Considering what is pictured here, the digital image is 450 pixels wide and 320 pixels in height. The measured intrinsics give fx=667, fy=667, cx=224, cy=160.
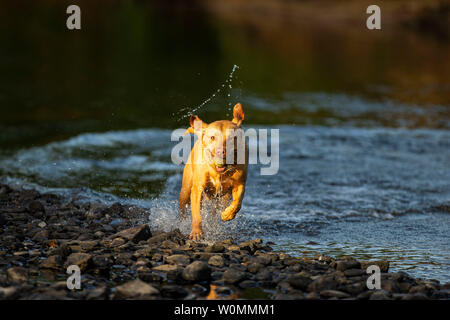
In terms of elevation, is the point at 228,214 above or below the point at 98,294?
above

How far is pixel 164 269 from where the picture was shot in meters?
8.33

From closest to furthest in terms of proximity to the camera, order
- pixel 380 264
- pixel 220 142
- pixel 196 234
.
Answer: pixel 380 264 < pixel 220 142 < pixel 196 234

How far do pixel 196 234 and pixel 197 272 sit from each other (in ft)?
5.49

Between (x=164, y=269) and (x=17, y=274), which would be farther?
(x=164, y=269)

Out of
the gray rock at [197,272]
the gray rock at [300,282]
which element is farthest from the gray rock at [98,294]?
the gray rock at [300,282]

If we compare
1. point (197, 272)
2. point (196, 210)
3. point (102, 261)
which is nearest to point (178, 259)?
point (197, 272)

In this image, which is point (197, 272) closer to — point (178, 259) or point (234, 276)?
point (234, 276)

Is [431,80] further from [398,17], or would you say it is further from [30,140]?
[398,17]

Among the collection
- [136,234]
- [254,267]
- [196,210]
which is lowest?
[254,267]

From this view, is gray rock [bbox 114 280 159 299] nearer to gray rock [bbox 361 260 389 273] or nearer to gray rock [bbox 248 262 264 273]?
gray rock [bbox 248 262 264 273]

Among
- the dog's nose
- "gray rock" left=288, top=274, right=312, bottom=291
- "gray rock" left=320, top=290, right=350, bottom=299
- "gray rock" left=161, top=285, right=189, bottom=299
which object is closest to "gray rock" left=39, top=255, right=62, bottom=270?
"gray rock" left=161, top=285, right=189, bottom=299

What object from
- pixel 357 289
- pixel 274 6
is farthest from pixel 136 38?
pixel 357 289

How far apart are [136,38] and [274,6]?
115 feet

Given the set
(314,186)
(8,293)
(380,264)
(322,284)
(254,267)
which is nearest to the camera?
(8,293)
